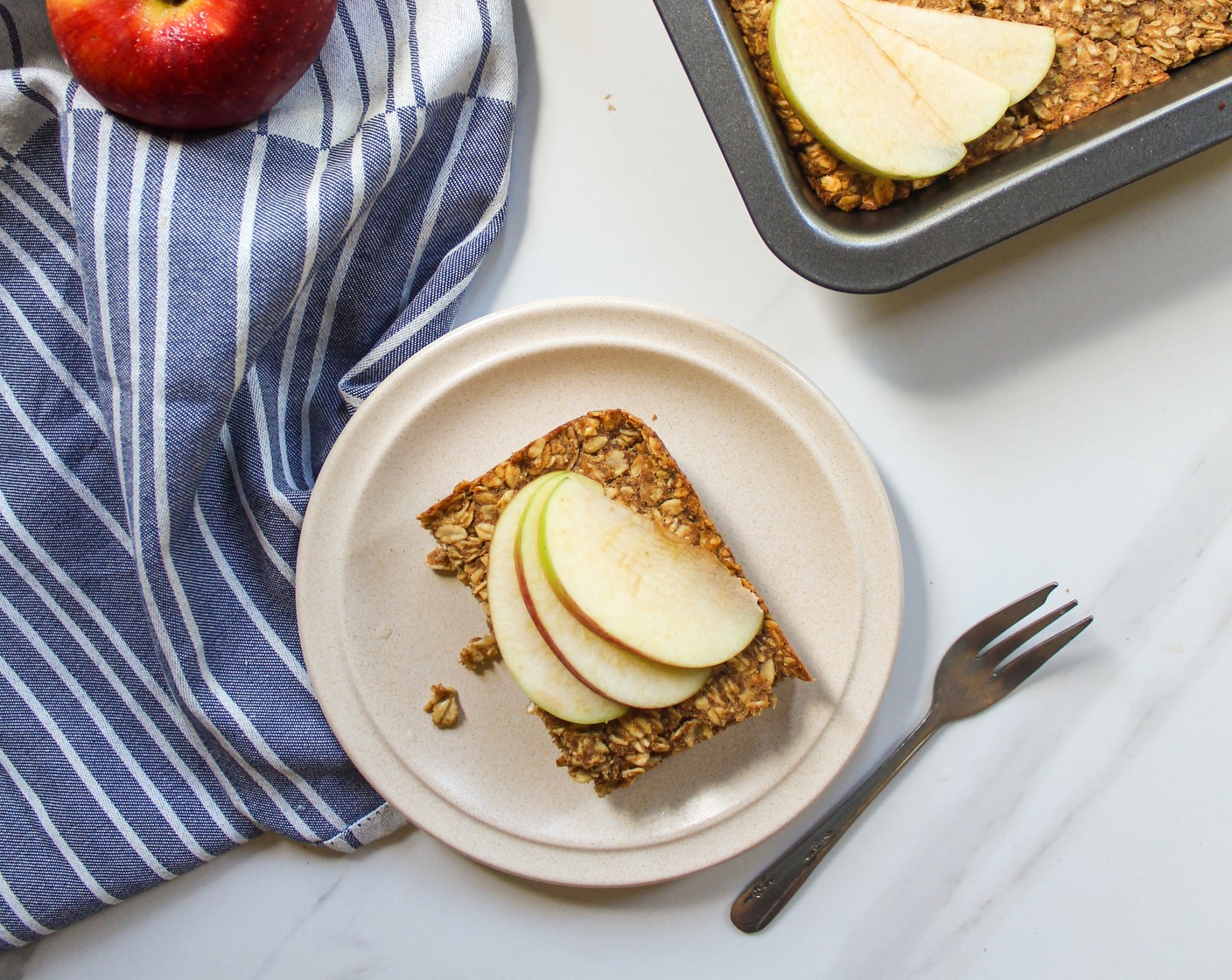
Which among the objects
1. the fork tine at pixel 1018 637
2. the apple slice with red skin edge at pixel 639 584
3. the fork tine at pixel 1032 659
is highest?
the apple slice with red skin edge at pixel 639 584

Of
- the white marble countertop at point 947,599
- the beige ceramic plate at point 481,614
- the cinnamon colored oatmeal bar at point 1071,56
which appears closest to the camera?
the cinnamon colored oatmeal bar at point 1071,56

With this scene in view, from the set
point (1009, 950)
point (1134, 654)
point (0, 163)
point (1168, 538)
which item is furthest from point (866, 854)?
point (0, 163)

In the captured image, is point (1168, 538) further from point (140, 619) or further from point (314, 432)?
point (140, 619)

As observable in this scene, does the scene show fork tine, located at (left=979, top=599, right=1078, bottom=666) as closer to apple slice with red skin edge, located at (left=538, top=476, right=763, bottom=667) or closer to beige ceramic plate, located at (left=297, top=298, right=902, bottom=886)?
beige ceramic plate, located at (left=297, top=298, right=902, bottom=886)

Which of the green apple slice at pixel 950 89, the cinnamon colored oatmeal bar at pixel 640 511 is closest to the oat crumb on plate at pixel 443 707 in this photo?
the cinnamon colored oatmeal bar at pixel 640 511

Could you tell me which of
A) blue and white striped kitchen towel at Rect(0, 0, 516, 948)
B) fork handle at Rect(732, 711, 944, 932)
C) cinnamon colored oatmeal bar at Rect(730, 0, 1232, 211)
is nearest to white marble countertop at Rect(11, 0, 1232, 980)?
fork handle at Rect(732, 711, 944, 932)

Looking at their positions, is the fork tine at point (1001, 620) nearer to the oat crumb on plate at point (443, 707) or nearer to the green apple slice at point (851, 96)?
the green apple slice at point (851, 96)
